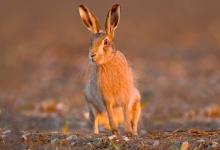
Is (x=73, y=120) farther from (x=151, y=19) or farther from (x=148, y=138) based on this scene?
(x=151, y=19)

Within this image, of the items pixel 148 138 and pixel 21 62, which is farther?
pixel 21 62

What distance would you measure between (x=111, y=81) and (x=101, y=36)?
569 mm

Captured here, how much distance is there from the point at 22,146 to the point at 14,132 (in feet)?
0.72

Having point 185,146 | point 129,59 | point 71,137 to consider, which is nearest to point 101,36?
point 71,137

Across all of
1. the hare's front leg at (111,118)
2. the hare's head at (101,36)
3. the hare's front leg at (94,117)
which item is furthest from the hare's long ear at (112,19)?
the hare's front leg at (94,117)

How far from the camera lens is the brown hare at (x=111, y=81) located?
34.0 ft

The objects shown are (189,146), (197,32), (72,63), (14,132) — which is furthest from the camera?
(197,32)

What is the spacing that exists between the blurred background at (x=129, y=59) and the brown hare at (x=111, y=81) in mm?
982

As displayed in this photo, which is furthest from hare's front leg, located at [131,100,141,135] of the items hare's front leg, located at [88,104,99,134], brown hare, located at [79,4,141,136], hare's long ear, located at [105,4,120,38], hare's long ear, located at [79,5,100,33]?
hare's long ear, located at [79,5,100,33]

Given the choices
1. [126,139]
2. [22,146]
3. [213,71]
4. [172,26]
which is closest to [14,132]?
[22,146]

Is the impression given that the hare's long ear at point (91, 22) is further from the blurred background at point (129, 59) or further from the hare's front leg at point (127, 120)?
the blurred background at point (129, 59)

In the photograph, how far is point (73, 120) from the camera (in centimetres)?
1409

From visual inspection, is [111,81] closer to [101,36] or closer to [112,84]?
[112,84]

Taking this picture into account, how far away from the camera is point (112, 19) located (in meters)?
10.5
